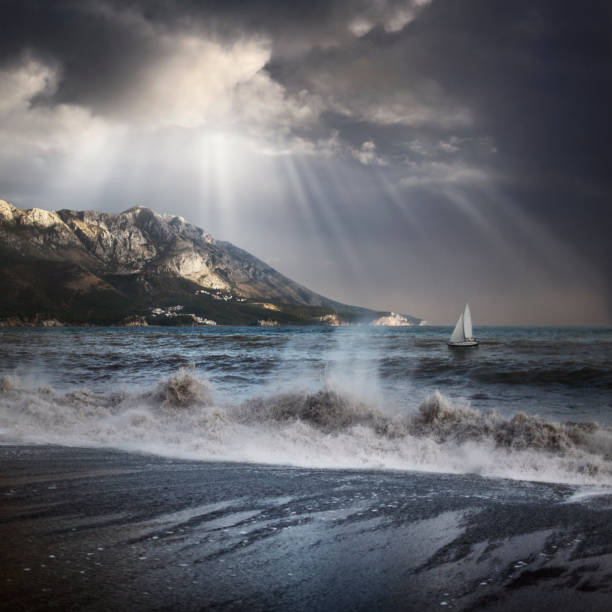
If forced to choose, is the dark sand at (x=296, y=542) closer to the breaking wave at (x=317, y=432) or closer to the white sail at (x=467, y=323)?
the breaking wave at (x=317, y=432)

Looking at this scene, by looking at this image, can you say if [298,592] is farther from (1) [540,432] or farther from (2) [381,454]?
(1) [540,432]

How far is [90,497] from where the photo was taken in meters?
5.51

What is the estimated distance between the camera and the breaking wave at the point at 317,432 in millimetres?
7547

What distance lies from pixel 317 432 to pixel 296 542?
5426mm

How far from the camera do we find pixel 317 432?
31.3ft

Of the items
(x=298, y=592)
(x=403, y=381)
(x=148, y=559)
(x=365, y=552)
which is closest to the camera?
(x=298, y=592)

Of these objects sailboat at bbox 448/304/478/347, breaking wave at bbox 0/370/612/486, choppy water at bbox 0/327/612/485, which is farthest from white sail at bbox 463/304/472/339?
breaking wave at bbox 0/370/612/486

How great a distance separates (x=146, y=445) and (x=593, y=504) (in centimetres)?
766

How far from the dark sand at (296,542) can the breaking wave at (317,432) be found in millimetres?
1055

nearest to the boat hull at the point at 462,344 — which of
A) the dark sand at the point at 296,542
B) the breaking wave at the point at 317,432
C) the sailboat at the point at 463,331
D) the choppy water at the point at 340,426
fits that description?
the sailboat at the point at 463,331

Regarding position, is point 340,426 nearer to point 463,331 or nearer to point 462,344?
point 462,344

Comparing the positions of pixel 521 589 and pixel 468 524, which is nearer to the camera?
pixel 521 589

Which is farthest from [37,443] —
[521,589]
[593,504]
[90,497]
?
[593,504]

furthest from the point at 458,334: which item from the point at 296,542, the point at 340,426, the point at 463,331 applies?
the point at 296,542
